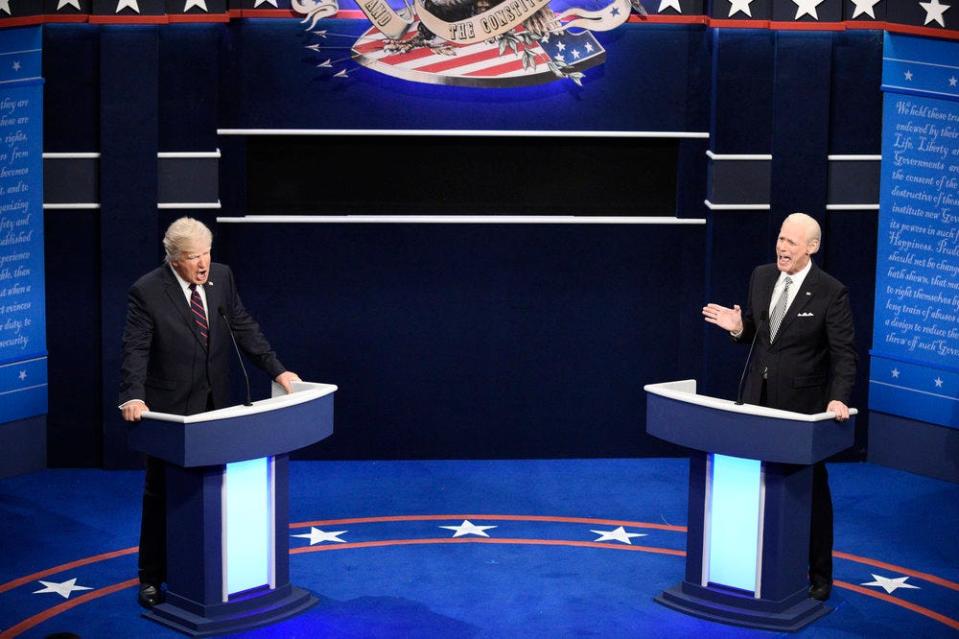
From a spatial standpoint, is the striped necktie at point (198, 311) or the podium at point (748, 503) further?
the striped necktie at point (198, 311)

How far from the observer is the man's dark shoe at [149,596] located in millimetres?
5947

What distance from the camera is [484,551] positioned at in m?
6.80

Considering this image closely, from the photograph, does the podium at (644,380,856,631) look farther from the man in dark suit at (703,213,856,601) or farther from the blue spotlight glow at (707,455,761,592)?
the man in dark suit at (703,213,856,601)

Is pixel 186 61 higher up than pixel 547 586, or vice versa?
pixel 186 61

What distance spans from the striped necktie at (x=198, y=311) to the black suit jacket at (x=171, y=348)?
0.02 metres

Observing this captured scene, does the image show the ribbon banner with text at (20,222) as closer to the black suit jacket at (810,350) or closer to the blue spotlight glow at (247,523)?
the blue spotlight glow at (247,523)

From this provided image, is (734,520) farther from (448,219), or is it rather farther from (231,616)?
(448,219)

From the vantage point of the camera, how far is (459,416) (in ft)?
27.8

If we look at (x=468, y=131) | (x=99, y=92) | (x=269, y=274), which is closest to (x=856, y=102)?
(x=468, y=131)

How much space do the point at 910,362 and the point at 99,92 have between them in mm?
5083

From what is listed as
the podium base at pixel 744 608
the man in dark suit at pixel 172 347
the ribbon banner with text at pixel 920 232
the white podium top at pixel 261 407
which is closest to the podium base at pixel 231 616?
the man in dark suit at pixel 172 347

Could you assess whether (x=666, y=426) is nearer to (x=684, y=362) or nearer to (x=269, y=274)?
(x=684, y=362)

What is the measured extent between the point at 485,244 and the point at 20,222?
2.75 m

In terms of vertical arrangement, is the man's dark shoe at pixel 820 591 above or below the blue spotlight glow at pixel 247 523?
below
